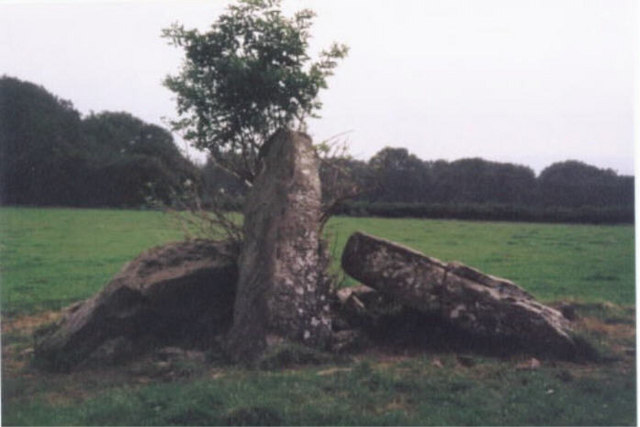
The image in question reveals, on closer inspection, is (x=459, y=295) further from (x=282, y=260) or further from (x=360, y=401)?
(x=360, y=401)

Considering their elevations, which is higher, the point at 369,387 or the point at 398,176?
the point at 398,176

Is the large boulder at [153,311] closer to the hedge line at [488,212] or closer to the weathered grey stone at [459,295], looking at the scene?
the weathered grey stone at [459,295]

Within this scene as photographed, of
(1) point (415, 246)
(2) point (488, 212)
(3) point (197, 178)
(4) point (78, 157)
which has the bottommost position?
(1) point (415, 246)

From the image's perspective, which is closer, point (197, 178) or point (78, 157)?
point (197, 178)

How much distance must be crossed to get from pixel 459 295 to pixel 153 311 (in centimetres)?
466

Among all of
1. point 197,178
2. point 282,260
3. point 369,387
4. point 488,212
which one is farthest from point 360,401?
point 488,212

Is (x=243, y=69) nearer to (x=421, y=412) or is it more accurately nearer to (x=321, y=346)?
(x=321, y=346)

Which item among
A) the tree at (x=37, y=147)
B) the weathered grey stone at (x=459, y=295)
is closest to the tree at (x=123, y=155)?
the tree at (x=37, y=147)

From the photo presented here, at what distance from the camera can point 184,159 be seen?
12914 millimetres

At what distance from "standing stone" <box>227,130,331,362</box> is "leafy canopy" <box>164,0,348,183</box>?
3.41ft

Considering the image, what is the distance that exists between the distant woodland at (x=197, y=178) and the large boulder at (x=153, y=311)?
2218 millimetres

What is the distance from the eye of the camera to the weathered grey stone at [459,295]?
31.7 ft

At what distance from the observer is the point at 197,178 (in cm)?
1302

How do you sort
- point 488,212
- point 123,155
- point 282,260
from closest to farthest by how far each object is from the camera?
point 282,260
point 488,212
point 123,155
